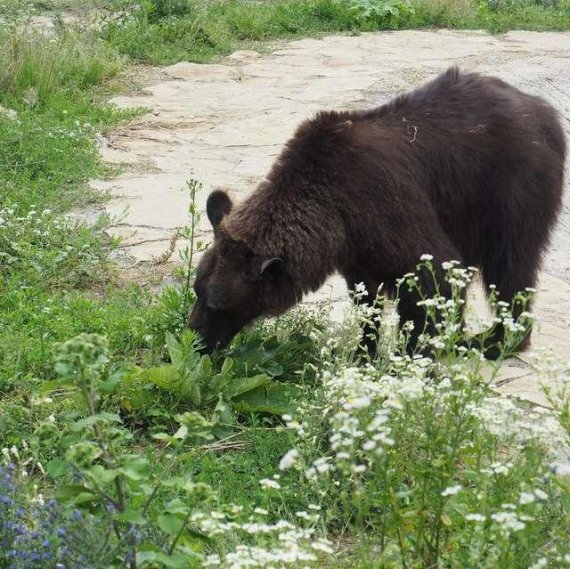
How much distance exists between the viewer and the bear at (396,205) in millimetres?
5832

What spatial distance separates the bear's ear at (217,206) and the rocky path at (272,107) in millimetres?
1256

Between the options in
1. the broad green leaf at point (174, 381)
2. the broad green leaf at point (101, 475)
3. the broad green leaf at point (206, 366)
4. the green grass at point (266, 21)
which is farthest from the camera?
the green grass at point (266, 21)

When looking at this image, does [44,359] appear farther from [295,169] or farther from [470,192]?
[470,192]

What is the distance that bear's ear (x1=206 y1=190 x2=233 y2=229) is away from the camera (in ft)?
20.2

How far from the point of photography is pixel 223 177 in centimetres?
905

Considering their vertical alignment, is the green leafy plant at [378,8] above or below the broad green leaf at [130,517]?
above

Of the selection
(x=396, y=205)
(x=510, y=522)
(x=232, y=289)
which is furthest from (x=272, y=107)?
(x=510, y=522)

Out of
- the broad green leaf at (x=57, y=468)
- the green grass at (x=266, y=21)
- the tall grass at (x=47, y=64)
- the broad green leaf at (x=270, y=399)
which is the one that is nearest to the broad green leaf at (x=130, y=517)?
the broad green leaf at (x=57, y=468)

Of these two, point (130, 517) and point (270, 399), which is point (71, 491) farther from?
point (270, 399)

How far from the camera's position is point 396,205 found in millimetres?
5980

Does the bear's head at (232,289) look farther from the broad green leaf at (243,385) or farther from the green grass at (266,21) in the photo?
the green grass at (266,21)

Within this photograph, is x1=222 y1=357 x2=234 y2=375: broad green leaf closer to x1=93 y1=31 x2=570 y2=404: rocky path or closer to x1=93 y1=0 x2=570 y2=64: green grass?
x1=93 y1=31 x2=570 y2=404: rocky path

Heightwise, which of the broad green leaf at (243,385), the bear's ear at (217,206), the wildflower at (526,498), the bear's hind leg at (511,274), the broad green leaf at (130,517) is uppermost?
the wildflower at (526,498)

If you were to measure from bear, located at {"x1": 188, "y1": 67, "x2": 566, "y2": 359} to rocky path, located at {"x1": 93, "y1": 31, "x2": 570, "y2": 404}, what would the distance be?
808mm
